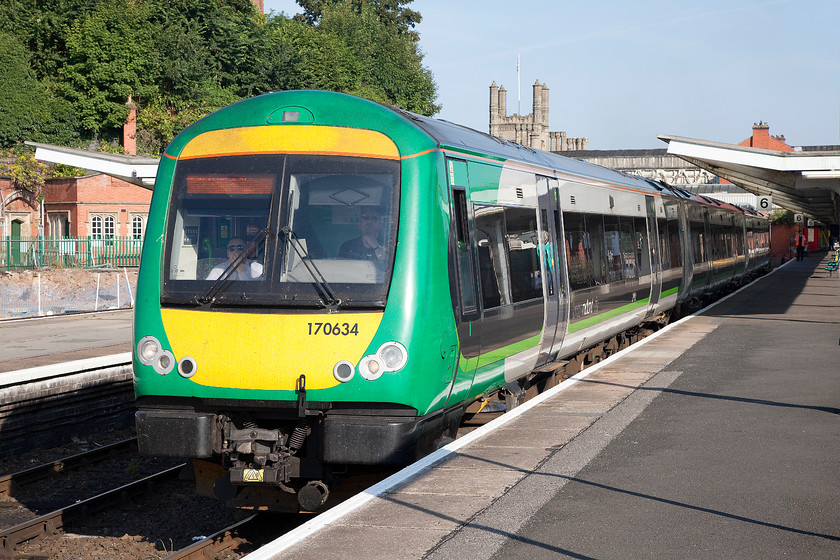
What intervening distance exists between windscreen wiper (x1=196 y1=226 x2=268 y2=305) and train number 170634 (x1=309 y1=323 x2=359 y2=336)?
33.3 inches

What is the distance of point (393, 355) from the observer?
25.0 feet

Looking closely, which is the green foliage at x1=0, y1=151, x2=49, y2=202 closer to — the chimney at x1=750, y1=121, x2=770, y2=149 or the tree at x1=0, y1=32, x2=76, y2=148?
the tree at x1=0, y1=32, x2=76, y2=148

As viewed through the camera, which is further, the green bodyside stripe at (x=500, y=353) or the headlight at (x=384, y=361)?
the green bodyside stripe at (x=500, y=353)

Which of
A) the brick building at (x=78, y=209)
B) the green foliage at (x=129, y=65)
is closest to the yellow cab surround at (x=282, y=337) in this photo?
the brick building at (x=78, y=209)

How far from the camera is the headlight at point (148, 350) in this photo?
314 inches

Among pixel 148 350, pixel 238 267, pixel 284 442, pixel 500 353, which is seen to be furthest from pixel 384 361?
pixel 500 353

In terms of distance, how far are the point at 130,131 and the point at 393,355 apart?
5352 cm

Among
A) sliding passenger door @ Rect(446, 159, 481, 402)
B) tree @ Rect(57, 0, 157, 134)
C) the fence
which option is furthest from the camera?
tree @ Rect(57, 0, 157, 134)

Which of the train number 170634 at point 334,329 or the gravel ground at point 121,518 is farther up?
the train number 170634 at point 334,329

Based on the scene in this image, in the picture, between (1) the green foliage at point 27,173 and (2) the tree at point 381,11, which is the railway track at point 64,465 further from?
(2) the tree at point 381,11

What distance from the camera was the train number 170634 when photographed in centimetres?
761

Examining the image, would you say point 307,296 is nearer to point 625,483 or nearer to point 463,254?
point 463,254

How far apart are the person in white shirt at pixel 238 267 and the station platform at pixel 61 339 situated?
8.19m

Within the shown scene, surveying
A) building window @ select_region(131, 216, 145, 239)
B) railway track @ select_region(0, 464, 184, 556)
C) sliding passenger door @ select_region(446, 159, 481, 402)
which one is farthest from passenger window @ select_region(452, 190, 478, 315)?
building window @ select_region(131, 216, 145, 239)
